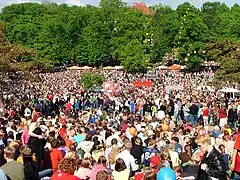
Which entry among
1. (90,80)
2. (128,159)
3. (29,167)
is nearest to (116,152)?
(128,159)

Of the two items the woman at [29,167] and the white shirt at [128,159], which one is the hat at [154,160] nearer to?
the white shirt at [128,159]

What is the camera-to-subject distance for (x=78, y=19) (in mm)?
98812

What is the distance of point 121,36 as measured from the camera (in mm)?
93000

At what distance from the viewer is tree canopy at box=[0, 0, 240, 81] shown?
81312mm

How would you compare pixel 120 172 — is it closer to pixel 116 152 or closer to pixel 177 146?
pixel 116 152

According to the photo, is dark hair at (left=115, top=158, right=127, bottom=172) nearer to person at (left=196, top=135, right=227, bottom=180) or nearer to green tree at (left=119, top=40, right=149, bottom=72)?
person at (left=196, top=135, right=227, bottom=180)

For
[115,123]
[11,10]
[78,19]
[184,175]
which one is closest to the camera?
[184,175]

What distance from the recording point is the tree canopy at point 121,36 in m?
81.3

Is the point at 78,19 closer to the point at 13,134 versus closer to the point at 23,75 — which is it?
the point at 23,75

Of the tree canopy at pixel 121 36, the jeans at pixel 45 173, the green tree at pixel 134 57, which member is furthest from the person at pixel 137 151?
the green tree at pixel 134 57

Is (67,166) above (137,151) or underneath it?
above

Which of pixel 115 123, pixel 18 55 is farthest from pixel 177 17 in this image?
pixel 115 123

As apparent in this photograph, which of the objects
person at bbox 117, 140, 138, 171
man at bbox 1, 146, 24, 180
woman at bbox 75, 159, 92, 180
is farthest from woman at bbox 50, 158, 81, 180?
person at bbox 117, 140, 138, 171

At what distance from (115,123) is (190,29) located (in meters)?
63.8
